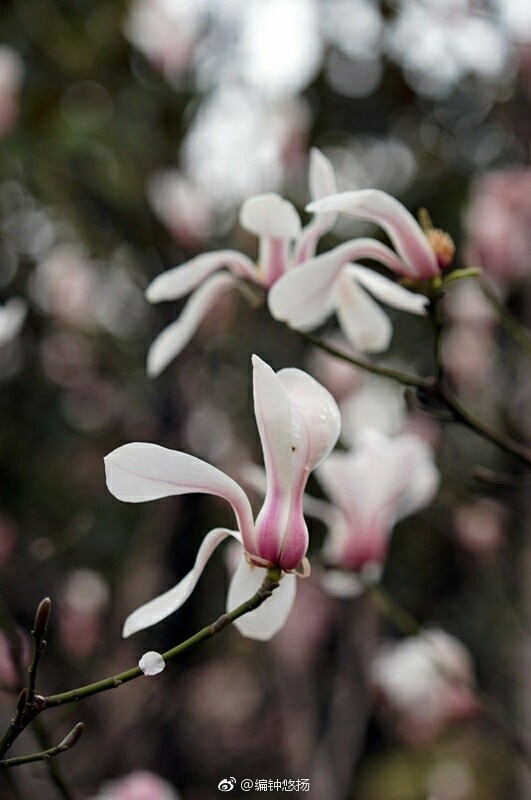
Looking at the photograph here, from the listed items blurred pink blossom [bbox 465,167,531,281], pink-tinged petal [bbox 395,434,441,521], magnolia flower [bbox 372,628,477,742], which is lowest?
magnolia flower [bbox 372,628,477,742]

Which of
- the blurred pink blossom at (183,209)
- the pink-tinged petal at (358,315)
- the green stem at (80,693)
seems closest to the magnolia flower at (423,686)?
the pink-tinged petal at (358,315)

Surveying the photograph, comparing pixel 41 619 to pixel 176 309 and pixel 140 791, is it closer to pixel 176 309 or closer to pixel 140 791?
pixel 140 791

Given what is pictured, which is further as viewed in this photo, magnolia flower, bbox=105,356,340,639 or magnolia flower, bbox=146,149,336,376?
magnolia flower, bbox=146,149,336,376

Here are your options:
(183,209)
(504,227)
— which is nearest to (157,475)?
(504,227)

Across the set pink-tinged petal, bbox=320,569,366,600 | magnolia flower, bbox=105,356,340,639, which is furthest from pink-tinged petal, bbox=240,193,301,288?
pink-tinged petal, bbox=320,569,366,600

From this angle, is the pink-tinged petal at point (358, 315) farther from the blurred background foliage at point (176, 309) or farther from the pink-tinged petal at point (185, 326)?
the blurred background foliage at point (176, 309)

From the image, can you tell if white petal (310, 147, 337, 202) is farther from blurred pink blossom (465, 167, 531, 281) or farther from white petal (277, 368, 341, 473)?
blurred pink blossom (465, 167, 531, 281)

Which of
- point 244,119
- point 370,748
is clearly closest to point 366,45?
point 244,119
